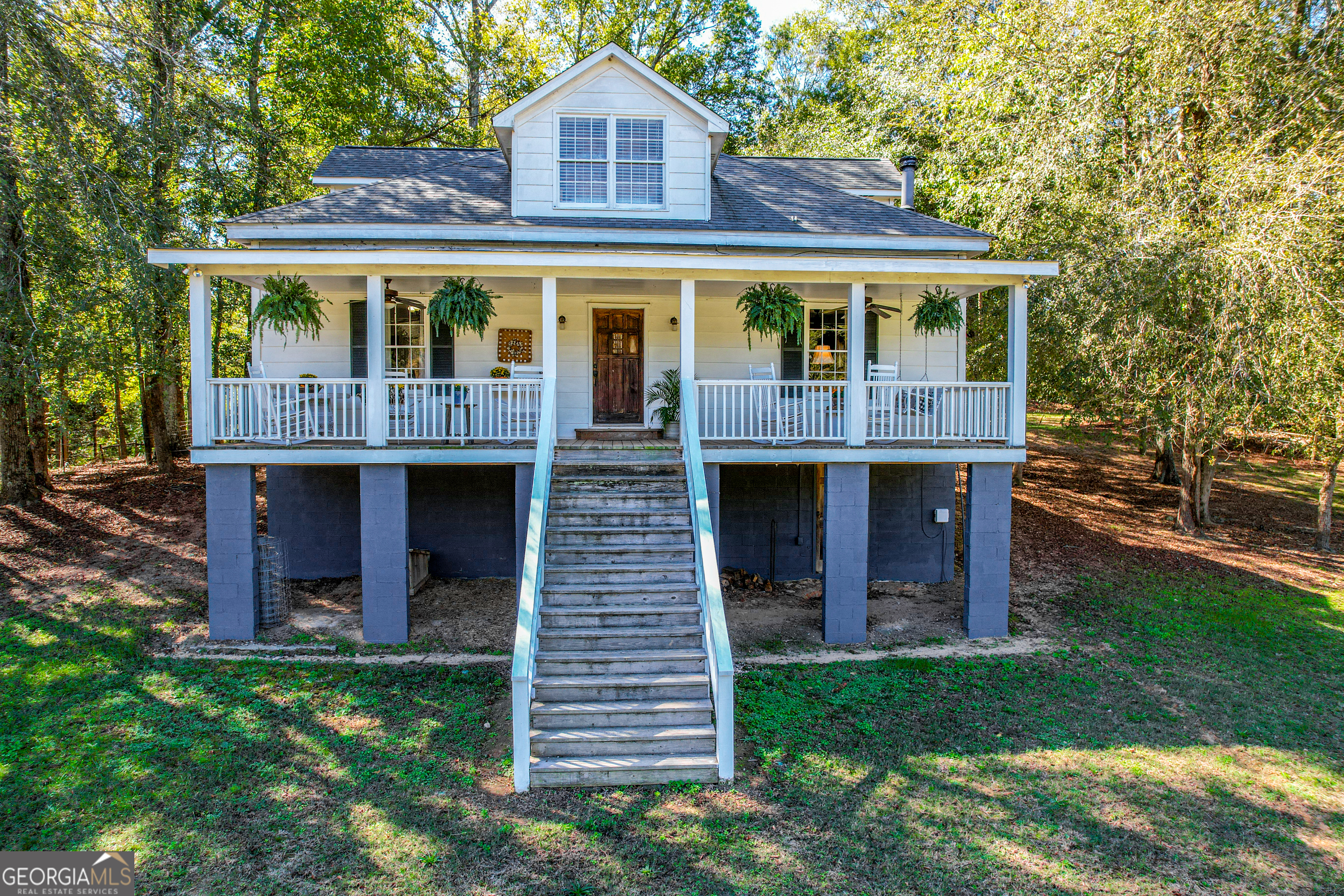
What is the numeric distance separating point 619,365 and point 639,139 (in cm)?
348

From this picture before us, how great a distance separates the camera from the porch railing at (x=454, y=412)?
867cm

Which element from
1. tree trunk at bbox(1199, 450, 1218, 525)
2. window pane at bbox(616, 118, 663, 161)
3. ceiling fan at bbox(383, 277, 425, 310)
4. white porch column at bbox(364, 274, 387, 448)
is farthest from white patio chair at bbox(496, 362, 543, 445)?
tree trunk at bbox(1199, 450, 1218, 525)

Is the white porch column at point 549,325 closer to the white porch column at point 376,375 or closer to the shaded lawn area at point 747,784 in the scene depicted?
the white porch column at point 376,375

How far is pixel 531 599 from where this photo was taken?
6.35 m

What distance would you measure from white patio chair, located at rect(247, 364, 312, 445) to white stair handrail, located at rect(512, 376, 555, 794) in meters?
2.94

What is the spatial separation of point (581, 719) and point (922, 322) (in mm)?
6911

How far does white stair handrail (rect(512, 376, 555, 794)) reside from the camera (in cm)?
556

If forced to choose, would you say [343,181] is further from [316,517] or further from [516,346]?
[316,517]

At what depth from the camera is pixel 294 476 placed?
10984 millimetres

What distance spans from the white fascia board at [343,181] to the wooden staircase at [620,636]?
7268 mm

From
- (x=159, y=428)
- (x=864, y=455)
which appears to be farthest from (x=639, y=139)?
(x=159, y=428)

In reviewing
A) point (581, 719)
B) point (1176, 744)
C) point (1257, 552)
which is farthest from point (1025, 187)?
point (581, 719)

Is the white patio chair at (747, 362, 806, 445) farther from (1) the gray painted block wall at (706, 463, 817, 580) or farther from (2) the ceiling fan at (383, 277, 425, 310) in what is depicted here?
(2) the ceiling fan at (383, 277, 425, 310)

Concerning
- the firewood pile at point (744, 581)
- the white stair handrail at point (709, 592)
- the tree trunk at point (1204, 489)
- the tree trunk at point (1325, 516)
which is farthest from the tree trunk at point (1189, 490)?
the white stair handrail at point (709, 592)
